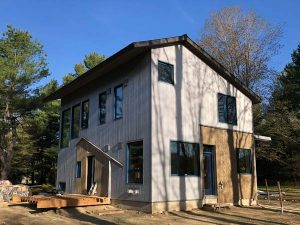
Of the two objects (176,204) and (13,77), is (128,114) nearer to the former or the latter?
(176,204)

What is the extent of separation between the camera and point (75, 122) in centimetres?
2020

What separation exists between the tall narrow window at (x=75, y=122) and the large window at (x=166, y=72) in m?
7.15

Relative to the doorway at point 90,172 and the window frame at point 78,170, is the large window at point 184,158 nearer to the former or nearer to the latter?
the doorway at point 90,172

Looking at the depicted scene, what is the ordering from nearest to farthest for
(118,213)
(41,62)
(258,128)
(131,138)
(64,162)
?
(118,213) < (131,138) < (64,162) < (258,128) < (41,62)

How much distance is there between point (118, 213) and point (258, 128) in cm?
2185

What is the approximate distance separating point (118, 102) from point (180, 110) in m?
3.02

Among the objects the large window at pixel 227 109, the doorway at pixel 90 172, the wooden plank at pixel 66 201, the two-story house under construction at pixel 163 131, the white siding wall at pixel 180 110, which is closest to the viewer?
the wooden plank at pixel 66 201

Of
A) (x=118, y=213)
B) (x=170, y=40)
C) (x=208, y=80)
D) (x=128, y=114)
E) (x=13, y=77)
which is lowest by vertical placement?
(x=118, y=213)

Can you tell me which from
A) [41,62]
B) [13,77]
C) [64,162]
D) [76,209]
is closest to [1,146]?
[13,77]

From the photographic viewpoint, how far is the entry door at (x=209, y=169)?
626 inches

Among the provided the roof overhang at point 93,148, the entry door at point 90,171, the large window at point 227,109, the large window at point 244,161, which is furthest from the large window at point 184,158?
the entry door at point 90,171

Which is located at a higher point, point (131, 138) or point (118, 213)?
point (131, 138)

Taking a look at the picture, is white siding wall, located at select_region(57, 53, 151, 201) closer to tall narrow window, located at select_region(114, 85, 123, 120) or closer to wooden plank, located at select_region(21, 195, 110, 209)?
tall narrow window, located at select_region(114, 85, 123, 120)

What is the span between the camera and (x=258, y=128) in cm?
3189
